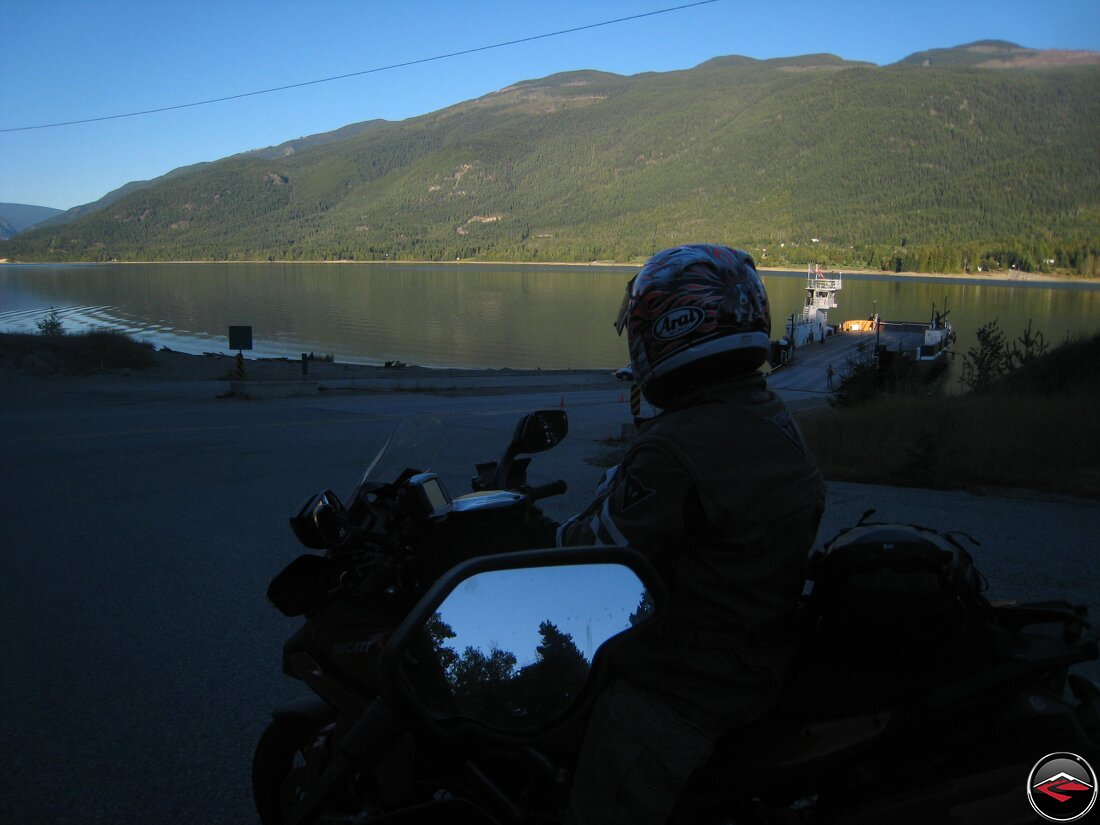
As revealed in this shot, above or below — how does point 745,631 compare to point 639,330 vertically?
below

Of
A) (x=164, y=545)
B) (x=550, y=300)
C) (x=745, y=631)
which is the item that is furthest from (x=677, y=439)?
(x=550, y=300)

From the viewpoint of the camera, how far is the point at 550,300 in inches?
4232

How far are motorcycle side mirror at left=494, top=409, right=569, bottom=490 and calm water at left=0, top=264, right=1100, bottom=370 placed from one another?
44.5 m

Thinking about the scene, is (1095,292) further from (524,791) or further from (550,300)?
(524,791)

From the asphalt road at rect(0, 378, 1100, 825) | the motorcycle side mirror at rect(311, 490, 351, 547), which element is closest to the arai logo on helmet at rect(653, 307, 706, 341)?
the motorcycle side mirror at rect(311, 490, 351, 547)

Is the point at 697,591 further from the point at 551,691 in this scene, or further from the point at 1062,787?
the point at 1062,787

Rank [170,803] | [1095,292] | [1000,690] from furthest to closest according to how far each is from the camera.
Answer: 1. [1095,292]
2. [170,803]
3. [1000,690]

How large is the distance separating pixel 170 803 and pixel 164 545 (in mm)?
3730

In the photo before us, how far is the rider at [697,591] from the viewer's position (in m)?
1.76

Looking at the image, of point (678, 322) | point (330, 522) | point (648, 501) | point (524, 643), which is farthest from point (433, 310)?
point (524, 643)

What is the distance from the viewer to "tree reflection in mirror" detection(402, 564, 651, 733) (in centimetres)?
160

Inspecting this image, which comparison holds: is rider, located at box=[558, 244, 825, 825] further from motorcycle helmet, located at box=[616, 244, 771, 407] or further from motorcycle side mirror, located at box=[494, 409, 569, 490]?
motorcycle side mirror, located at box=[494, 409, 569, 490]

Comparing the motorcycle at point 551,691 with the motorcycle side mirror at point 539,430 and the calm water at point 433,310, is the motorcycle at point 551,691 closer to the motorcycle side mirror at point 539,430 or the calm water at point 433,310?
the motorcycle side mirror at point 539,430

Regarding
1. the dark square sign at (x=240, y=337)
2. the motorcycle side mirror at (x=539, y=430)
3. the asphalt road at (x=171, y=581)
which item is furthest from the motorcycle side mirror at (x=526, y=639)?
the dark square sign at (x=240, y=337)
